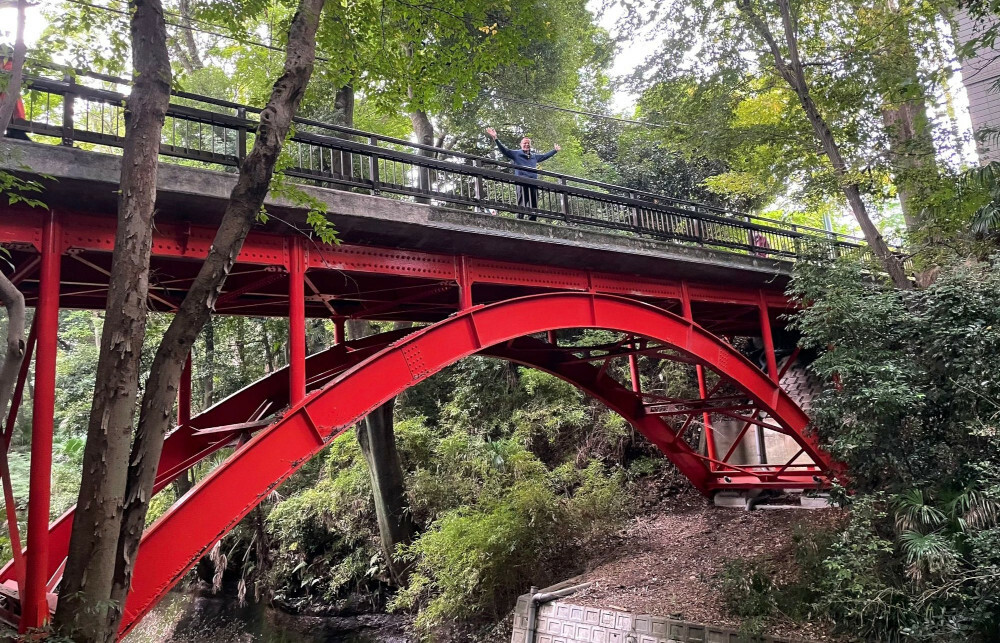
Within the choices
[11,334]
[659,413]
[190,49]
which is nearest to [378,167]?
[11,334]

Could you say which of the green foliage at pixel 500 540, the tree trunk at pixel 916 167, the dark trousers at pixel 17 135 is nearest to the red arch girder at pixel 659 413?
the green foliage at pixel 500 540

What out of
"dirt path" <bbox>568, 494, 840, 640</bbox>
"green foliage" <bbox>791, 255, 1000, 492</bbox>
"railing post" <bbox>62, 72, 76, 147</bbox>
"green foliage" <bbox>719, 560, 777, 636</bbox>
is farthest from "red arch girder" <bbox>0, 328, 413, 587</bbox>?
"green foliage" <bbox>791, 255, 1000, 492</bbox>

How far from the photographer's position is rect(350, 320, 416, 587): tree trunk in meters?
12.0

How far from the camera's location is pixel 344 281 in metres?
8.25

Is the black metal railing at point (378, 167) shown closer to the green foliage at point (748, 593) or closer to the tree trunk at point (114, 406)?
the tree trunk at point (114, 406)

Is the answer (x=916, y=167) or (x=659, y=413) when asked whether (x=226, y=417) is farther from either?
(x=916, y=167)

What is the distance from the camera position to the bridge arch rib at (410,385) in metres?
5.07

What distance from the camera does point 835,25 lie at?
41.5 ft

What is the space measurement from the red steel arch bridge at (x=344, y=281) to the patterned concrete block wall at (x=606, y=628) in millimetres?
3057

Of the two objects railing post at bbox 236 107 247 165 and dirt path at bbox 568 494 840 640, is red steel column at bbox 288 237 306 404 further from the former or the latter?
dirt path at bbox 568 494 840 640

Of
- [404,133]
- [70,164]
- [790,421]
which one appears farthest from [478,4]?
[404,133]

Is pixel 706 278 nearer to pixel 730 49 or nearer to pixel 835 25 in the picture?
pixel 730 49

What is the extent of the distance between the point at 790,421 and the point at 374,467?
25.3ft

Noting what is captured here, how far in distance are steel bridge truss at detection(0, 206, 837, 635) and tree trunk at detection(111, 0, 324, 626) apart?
3.47ft
